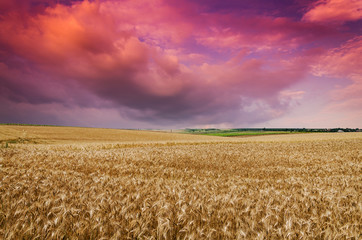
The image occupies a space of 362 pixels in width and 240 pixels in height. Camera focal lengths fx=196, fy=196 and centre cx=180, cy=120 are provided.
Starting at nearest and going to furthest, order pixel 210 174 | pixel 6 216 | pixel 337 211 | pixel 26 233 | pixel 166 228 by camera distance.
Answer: pixel 26 233
pixel 166 228
pixel 6 216
pixel 337 211
pixel 210 174

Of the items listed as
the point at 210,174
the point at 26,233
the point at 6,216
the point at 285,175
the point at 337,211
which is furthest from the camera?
the point at 285,175

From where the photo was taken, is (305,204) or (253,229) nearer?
(253,229)

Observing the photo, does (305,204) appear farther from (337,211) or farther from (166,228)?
(166,228)

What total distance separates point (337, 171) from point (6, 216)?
1327 cm

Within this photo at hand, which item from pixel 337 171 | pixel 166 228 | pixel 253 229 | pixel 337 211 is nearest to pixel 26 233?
pixel 166 228

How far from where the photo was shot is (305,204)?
4188 mm

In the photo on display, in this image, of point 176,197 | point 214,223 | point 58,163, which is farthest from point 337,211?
point 58,163

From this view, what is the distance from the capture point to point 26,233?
8.14 feet

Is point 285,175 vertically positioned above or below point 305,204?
below

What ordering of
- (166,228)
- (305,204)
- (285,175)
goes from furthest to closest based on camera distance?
(285,175), (305,204), (166,228)

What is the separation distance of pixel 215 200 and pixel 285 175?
7.26 m

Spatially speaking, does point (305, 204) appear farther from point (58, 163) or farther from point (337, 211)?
point (58, 163)

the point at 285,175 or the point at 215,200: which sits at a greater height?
the point at 215,200

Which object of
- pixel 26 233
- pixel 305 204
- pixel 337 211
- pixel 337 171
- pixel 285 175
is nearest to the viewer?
pixel 26 233
